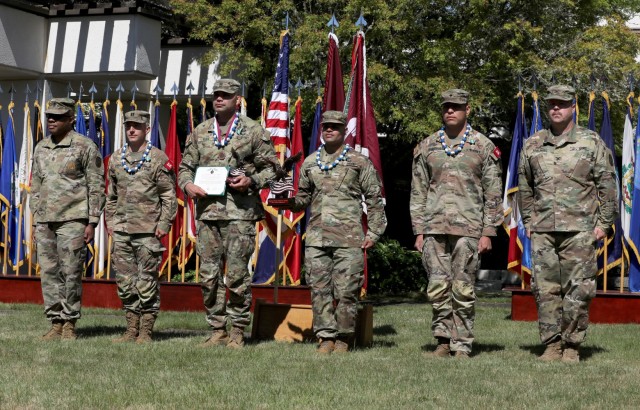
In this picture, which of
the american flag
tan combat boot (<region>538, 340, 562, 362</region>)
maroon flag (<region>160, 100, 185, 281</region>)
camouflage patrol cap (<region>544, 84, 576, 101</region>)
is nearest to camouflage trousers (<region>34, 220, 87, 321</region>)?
the american flag

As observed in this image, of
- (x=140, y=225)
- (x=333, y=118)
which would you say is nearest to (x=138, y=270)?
(x=140, y=225)

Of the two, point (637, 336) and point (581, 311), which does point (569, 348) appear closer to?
point (581, 311)

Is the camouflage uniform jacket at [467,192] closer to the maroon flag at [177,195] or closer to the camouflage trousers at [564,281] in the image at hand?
the camouflage trousers at [564,281]

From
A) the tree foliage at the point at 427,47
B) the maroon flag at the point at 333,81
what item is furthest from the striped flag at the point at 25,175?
the maroon flag at the point at 333,81

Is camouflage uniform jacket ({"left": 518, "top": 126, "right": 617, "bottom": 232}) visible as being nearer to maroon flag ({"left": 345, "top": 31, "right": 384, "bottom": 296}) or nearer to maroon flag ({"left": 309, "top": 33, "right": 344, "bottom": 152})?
maroon flag ({"left": 345, "top": 31, "right": 384, "bottom": 296})

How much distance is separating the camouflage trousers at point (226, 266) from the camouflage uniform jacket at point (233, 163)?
110mm

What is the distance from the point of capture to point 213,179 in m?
9.81

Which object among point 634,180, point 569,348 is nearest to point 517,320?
point 634,180

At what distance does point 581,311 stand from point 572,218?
30.3 inches

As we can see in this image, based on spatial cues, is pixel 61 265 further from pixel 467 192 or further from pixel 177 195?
pixel 177 195

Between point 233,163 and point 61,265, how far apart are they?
203 centimetres

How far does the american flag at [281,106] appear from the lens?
42.1 ft

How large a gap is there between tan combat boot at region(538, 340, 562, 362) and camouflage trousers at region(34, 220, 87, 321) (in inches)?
173

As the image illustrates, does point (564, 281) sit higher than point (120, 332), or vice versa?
point (564, 281)
